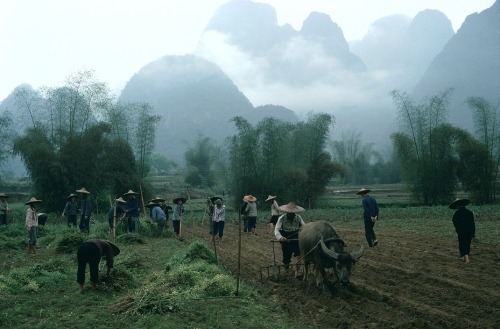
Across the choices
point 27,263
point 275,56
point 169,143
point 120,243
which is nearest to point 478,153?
point 120,243

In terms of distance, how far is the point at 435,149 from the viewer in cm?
3788

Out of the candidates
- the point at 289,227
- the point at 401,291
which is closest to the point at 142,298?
the point at 289,227

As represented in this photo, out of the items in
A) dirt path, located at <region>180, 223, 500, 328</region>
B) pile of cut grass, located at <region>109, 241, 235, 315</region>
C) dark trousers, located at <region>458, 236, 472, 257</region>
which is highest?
dark trousers, located at <region>458, 236, 472, 257</region>

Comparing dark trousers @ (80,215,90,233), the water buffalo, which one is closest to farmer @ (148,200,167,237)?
dark trousers @ (80,215,90,233)

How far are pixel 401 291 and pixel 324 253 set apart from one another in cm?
156

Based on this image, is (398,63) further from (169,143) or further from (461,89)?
(169,143)

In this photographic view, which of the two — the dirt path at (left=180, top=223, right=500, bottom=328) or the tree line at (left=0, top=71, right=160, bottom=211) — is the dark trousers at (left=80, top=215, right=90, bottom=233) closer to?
the dirt path at (left=180, top=223, right=500, bottom=328)

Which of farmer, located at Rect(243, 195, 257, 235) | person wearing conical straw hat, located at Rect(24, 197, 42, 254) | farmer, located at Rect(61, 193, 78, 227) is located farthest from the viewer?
farmer, located at Rect(61, 193, 78, 227)

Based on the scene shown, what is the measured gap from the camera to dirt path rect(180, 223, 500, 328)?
7.01m

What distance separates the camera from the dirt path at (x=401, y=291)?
7.01 m

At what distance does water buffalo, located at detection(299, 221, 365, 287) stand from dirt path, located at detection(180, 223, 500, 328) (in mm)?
352

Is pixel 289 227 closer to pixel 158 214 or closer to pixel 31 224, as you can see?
pixel 31 224

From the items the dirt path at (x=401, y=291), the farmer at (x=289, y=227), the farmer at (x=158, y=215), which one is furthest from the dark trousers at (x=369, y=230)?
the farmer at (x=158, y=215)

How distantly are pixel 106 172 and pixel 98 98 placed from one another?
694 cm
